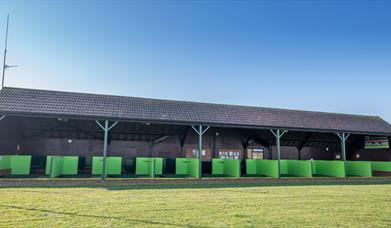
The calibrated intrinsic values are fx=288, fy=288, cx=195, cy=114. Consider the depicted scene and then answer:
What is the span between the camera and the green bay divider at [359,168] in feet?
55.8

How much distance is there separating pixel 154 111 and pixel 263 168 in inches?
277

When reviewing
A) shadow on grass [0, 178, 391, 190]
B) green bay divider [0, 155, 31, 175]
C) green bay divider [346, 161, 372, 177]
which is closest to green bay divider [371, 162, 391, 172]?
green bay divider [346, 161, 372, 177]

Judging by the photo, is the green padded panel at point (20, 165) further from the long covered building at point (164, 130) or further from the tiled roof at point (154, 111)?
the tiled roof at point (154, 111)

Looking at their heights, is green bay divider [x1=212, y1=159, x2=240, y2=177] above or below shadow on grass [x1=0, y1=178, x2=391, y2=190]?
above

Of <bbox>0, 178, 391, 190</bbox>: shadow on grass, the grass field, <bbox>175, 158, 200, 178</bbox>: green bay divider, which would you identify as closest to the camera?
the grass field

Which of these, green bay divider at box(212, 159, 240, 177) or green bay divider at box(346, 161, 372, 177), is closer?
green bay divider at box(212, 159, 240, 177)

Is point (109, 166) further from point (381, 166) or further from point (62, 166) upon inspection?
point (381, 166)

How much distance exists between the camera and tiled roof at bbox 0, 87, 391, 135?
522 inches

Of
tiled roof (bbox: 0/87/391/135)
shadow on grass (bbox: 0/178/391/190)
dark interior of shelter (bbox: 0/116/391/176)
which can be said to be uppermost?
tiled roof (bbox: 0/87/391/135)

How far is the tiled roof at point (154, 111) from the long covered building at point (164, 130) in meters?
0.04

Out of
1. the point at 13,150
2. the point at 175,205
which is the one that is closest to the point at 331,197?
the point at 175,205

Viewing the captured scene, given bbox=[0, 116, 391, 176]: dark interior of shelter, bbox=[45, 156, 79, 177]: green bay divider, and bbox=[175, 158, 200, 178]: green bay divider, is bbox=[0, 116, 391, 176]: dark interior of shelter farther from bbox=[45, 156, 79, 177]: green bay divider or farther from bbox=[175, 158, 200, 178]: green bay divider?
bbox=[45, 156, 79, 177]: green bay divider

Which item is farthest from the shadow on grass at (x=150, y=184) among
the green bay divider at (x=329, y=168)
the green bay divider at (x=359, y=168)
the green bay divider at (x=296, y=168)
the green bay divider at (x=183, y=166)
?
the green bay divider at (x=359, y=168)

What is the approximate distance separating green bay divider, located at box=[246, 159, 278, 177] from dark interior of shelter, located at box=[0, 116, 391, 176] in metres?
1.95
